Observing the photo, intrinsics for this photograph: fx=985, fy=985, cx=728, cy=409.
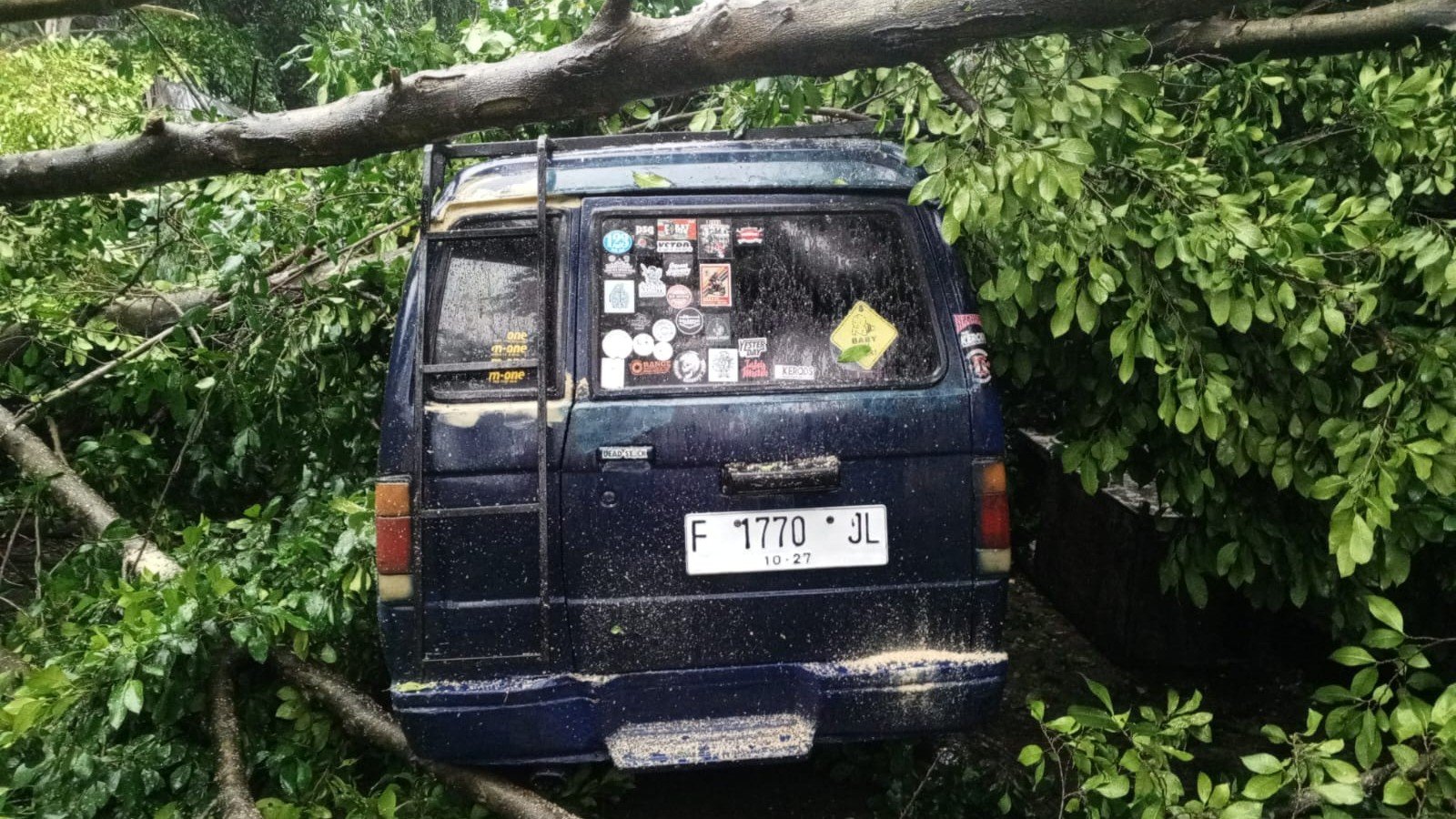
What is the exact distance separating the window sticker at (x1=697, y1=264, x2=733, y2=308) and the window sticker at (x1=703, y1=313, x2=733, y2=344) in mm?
33

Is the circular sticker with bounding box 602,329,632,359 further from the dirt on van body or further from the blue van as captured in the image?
the dirt on van body

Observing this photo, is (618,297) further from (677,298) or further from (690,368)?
(690,368)

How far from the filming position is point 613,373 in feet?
8.57

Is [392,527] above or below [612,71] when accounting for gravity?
below

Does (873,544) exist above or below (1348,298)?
below

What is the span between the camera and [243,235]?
4.33 metres

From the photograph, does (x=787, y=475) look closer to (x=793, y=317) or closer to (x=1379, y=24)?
(x=793, y=317)

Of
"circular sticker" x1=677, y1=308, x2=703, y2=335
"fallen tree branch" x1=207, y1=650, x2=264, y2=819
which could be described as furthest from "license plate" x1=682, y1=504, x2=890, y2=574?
"fallen tree branch" x1=207, y1=650, x2=264, y2=819

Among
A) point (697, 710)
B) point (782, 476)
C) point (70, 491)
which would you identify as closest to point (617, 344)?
point (782, 476)

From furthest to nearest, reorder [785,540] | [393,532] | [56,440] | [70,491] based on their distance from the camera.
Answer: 1. [56,440]
2. [70,491]
3. [785,540]
4. [393,532]

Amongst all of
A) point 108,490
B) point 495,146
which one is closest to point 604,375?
point 495,146

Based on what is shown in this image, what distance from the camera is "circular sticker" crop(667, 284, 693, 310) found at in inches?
105

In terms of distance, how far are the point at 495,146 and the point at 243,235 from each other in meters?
2.08

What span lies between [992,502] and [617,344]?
110cm
